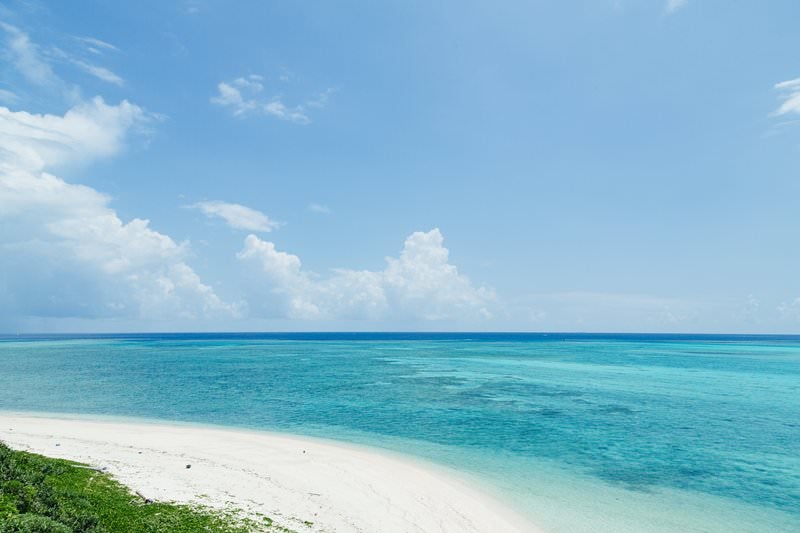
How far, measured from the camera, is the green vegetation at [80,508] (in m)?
13.6

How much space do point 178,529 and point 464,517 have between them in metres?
13.4

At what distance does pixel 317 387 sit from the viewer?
211 feet

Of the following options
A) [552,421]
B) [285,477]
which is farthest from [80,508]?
[552,421]

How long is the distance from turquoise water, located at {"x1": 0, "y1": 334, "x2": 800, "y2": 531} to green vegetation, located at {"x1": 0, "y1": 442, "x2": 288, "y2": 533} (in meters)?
16.6

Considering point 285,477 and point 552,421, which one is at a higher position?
point 285,477

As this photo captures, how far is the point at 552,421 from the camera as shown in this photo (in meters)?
43.0

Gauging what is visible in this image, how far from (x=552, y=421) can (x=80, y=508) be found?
39.3 metres

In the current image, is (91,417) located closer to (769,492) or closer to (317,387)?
(317,387)

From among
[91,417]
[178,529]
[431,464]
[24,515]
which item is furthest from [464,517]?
[91,417]

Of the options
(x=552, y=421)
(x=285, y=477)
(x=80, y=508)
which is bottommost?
(x=552, y=421)

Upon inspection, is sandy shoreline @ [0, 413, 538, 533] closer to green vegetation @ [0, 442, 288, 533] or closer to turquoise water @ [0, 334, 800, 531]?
green vegetation @ [0, 442, 288, 533]

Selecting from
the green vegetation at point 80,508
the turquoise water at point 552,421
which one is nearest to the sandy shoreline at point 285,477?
the green vegetation at point 80,508

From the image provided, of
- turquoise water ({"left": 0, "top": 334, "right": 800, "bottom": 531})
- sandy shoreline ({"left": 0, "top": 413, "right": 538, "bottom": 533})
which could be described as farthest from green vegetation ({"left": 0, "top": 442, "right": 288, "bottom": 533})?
turquoise water ({"left": 0, "top": 334, "right": 800, "bottom": 531})

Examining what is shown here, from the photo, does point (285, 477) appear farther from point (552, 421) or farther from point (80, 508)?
point (552, 421)
